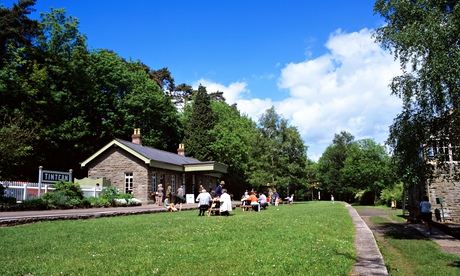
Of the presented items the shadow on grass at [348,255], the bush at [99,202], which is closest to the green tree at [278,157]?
the bush at [99,202]

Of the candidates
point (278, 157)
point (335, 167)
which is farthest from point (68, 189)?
point (335, 167)

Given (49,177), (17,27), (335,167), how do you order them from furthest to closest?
(335,167) → (17,27) → (49,177)

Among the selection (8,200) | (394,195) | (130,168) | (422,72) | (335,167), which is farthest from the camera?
(335,167)

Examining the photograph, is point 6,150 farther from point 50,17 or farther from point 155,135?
point 155,135

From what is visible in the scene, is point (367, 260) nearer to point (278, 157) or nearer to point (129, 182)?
point (129, 182)

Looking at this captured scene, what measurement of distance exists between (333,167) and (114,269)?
289 feet

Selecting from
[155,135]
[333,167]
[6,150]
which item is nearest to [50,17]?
[155,135]

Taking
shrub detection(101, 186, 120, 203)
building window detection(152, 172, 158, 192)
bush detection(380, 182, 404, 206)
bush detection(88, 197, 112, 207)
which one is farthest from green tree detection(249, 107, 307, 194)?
bush detection(88, 197, 112, 207)

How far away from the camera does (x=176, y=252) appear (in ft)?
28.6

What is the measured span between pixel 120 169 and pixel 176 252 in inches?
1039

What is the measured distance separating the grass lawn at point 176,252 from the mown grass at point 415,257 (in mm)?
1406

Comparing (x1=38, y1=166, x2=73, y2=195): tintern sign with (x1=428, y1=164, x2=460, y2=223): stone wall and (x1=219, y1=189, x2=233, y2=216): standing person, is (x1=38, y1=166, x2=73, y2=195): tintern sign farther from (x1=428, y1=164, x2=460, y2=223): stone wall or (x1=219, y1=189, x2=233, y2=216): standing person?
(x1=428, y1=164, x2=460, y2=223): stone wall

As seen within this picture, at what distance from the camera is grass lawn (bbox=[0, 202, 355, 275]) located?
720cm

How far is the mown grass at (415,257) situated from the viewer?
1009 cm
